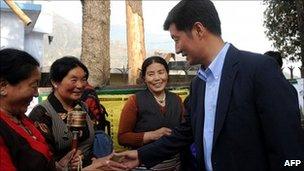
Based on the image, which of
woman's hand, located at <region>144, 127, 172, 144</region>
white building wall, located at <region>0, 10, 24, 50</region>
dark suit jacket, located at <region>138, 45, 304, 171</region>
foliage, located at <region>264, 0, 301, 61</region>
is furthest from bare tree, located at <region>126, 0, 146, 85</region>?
foliage, located at <region>264, 0, 301, 61</region>

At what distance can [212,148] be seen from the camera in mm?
2295

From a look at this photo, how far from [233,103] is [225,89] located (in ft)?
0.31

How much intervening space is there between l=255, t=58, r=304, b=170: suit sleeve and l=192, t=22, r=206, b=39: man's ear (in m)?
0.41

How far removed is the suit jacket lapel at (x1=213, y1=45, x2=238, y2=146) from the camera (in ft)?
7.41

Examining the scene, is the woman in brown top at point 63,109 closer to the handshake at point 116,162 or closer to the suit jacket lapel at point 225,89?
the handshake at point 116,162

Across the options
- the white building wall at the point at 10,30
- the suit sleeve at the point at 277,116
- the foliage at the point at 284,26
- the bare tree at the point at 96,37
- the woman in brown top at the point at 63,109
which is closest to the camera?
the suit sleeve at the point at 277,116

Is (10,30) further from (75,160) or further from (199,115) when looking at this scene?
(199,115)

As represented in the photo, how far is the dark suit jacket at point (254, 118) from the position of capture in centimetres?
208

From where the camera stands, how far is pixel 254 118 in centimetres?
219

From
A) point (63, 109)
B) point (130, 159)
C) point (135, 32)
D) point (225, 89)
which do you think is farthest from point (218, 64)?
point (135, 32)

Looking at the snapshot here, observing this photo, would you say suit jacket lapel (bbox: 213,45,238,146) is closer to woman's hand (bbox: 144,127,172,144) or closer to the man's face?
the man's face

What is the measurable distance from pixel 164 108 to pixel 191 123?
1.47 m

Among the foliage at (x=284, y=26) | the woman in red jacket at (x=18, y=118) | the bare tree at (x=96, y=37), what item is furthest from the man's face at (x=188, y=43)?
the foliage at (x=284, y=26)

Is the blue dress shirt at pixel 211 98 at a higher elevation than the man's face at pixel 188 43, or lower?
Answer: lower
